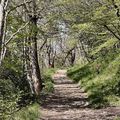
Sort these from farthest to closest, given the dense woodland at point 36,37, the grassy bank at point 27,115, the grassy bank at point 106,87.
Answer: the grassy bank at point 106,87
the dense woodland at point 36,37
the grassy bank at point 27,115

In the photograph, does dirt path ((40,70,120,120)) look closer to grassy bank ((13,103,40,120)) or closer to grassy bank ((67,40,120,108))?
grassy bank ((13,103,40,120))

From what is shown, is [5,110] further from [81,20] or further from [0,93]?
[81,20]

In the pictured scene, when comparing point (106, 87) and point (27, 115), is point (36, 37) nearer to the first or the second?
point (106, 87)

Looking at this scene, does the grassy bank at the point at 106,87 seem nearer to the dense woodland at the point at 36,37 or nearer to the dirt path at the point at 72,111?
the dense woodland at the point at 36,37

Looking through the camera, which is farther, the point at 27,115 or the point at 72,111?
the point at 72,111

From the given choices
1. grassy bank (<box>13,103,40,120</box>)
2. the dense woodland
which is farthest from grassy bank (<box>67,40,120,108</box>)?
grassy bank (<box>13,103,40,120</box>)

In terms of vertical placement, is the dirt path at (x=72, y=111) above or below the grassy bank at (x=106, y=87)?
below

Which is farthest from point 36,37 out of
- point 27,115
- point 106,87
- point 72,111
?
point 27,115

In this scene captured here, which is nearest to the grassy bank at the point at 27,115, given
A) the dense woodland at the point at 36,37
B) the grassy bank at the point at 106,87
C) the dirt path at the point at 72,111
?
the dense woodland at the point at 36,37

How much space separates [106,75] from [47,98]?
4.59 metres

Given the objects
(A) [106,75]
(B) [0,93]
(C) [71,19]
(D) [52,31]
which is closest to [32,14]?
(C) [71,19]

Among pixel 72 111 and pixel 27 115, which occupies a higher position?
pixel 27 115

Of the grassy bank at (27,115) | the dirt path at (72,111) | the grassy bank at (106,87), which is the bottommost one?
the dirt path at (72,111)

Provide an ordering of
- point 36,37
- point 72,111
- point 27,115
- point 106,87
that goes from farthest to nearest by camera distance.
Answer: point 106,87 → point 36,37 → point 72,111 → point 27,115
